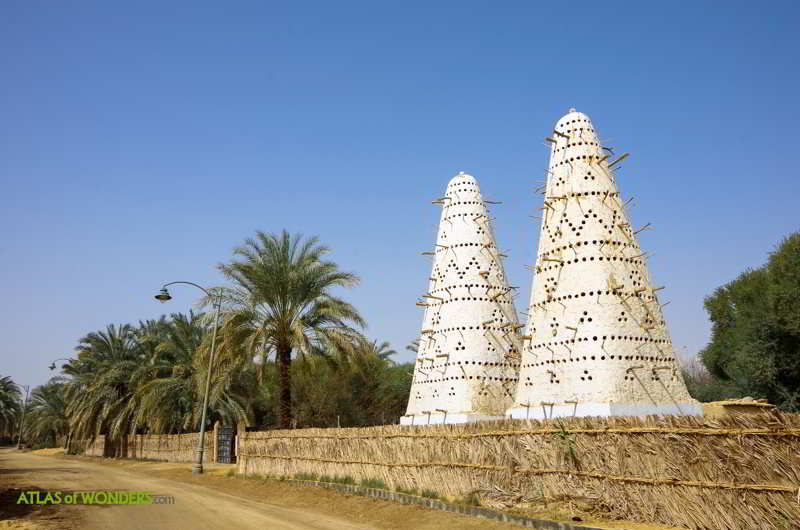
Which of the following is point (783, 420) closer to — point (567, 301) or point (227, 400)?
point (567, 301)

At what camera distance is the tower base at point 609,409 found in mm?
13633

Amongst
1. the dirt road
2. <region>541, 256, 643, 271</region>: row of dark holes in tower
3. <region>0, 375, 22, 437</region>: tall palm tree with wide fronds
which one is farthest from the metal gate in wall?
<region>0, 375, 22, 437</region>: tall palm tree with wide fronds

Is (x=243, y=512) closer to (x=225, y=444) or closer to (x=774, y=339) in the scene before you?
(x=225, y=444)

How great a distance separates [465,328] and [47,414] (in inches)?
2098

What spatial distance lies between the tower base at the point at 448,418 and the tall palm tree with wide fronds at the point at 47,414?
1725 inches

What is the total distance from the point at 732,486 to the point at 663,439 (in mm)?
1220

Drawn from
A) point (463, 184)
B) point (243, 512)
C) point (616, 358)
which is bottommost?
point (243, 512)

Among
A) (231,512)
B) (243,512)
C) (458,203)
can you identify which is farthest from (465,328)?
(231,512)

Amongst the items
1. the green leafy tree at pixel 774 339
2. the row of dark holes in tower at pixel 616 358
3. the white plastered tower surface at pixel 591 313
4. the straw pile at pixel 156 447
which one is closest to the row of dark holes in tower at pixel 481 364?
the white plastered tower surface at pixel 591 313

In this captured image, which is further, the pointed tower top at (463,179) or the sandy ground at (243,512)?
the pointed tower top at (463,179)

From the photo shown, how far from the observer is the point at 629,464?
408 inches

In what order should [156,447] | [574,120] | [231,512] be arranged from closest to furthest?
1. [231,512]
2. [574,120]
3. [156,447]

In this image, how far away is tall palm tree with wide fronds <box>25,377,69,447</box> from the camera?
5853 centimetres

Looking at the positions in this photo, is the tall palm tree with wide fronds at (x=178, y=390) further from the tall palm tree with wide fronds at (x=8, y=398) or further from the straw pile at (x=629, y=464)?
the tall palm tree with wide fronds at (x=8, y=398)
